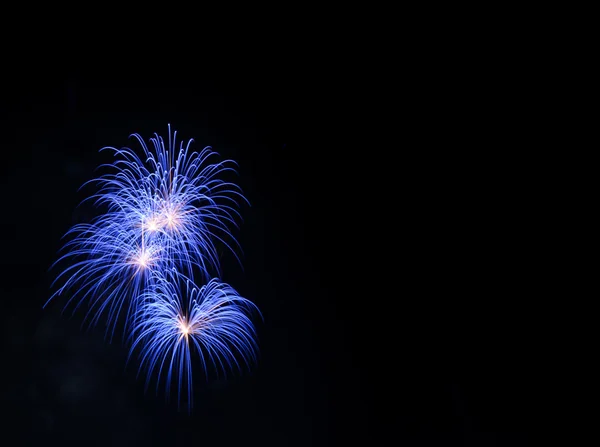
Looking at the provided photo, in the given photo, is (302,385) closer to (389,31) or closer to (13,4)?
(389,31)

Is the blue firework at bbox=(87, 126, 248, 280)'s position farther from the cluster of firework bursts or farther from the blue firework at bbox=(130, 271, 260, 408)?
the blue firework at bbox=(130, 271, 260, 408)

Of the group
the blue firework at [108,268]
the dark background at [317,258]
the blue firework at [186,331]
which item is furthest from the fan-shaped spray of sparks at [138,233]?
the dark background at [317,258]

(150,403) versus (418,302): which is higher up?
(418,302)

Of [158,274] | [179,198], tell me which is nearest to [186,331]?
[158,274]

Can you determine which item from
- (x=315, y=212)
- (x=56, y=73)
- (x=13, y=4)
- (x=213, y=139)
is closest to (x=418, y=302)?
(x=315, y=212)

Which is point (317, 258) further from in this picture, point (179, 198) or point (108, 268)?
point (108, 268)

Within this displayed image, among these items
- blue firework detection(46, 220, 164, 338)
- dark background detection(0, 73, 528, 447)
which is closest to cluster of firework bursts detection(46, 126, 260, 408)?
blue firework detection(46, 220, 164, 338)
